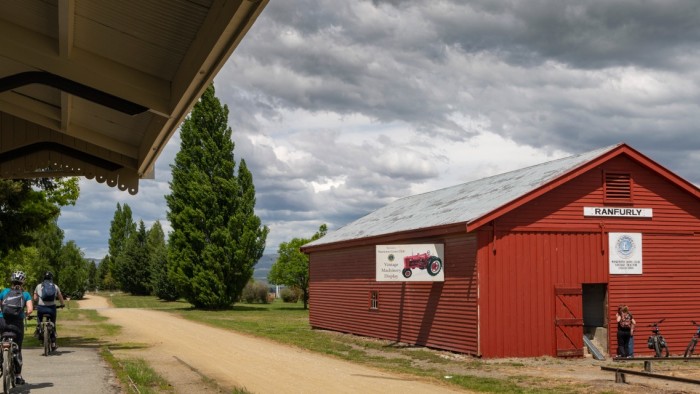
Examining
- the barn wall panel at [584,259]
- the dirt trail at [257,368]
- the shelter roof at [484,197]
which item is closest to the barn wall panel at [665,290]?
the barn wall panel at [584,259]

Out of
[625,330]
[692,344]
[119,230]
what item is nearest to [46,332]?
[625,330]

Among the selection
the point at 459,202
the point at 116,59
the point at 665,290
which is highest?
the point at 459,202

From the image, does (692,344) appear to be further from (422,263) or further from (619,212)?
(422,263)

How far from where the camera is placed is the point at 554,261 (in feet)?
75.5

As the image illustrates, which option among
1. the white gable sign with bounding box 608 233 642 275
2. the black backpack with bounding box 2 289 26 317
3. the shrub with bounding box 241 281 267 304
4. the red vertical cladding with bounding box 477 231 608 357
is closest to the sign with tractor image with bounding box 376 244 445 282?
the red vertical cladding with bounding box 477 231 608 357

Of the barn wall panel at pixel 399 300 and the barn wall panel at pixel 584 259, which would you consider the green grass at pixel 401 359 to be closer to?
the barn wall panel at pixel 399 300

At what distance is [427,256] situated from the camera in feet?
79.4

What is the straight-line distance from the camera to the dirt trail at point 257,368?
15.2m

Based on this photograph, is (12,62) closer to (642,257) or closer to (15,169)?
(15,169)

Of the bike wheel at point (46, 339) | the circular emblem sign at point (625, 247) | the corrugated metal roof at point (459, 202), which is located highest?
the corrugated metal roof at point (459, 202)

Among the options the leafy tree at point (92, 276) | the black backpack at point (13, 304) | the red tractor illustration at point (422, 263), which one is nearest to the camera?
the black backpack at point (13, 304)

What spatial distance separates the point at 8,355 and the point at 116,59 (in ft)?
19.1

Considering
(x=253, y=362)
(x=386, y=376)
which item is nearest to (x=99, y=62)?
(x=386, y=376)

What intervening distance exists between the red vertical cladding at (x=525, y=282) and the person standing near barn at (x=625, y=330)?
1.60m
